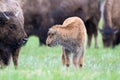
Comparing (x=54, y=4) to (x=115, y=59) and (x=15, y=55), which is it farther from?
(x=15, y=55)

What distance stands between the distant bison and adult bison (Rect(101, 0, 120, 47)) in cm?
1087

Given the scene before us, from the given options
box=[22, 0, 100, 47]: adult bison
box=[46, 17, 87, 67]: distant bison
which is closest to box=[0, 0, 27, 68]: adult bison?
box=[46, 17, 87, 67]: distant bison

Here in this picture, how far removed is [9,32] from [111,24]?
12.0 metres

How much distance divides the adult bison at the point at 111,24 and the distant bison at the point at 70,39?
35.7 feet

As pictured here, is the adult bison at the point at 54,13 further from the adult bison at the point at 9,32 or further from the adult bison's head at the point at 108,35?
the adult bison at the point at 9,32

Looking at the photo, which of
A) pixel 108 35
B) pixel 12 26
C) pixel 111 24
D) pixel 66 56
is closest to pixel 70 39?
pixel 66 56

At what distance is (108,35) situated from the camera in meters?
23.3

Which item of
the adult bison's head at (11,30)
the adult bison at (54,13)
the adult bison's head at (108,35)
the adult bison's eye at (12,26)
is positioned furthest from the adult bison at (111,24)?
the adult bison's eye at (12,26)

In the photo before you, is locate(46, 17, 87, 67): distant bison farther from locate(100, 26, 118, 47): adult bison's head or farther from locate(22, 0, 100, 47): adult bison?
locate(100, 26, 118, 47): adult bison's head

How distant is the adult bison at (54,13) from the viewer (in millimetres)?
21888

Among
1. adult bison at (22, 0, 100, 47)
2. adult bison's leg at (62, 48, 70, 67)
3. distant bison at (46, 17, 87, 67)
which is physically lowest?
adult bison's leg at (62, 48, 70, 67)

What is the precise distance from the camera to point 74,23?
40.3ft

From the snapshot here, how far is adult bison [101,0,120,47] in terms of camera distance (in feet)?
76.1

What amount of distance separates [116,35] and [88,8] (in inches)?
66.3
